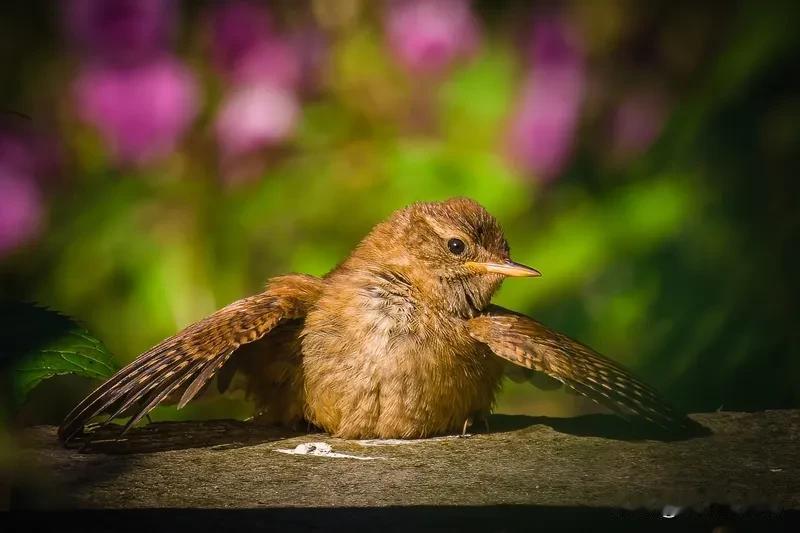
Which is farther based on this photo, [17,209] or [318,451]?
[17,209]

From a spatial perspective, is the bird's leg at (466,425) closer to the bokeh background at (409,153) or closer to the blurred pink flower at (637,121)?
the bokeh background at (409,153)

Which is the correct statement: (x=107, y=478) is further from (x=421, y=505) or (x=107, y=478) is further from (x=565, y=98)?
(x=565, y=98)

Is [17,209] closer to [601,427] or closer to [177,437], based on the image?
[177,437]

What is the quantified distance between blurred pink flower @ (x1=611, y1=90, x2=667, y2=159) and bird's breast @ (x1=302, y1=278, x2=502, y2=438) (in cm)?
214

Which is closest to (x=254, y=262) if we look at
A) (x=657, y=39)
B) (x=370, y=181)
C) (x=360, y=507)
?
(x=370, y=181)

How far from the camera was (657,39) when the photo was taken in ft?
20.1

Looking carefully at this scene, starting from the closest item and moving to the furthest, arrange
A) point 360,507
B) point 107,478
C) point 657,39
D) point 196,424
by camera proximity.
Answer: point 360,507 → point 107,478 → point 196,424 → point 657,39

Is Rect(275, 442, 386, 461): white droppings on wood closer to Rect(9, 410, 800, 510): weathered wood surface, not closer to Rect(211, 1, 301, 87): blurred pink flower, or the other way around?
Rect(9, 410, 800, 510): weathered wood surface

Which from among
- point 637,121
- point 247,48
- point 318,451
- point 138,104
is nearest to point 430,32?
point 247,48

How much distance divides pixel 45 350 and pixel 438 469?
3.74ft

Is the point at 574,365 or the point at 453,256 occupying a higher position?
the point at 453,256

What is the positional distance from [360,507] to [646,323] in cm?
276

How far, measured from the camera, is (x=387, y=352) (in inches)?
154

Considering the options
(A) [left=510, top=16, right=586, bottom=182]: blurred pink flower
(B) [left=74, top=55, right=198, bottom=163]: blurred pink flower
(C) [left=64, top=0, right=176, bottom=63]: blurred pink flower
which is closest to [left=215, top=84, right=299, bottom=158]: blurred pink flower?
(B) [left=74, top=55, right=198, bottom=163]: blurred pink flower
